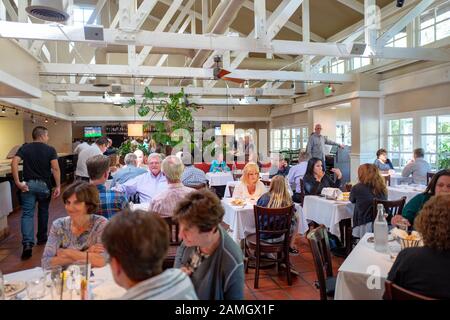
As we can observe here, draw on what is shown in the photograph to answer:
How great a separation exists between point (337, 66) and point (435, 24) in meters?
3.72

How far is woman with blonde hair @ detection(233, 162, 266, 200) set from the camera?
452 cm

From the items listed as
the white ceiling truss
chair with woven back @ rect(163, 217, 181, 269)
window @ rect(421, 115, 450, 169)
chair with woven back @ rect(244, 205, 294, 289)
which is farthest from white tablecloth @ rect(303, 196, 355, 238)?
window @ rect(421, 115, 450, 169)

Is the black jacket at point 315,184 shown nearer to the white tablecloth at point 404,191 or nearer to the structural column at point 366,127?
the white tablecloth at point 404,191

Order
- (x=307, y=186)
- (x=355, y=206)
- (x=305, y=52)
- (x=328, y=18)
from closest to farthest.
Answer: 1. (x=355, y=206)
2. (x=307, y=186)
3. (x=305, y=52)
4. (x=328, y=18)

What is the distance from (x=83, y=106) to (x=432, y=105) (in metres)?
12.7

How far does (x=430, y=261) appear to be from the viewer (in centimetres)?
160

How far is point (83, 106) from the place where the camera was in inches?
576

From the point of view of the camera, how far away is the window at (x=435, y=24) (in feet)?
22.8

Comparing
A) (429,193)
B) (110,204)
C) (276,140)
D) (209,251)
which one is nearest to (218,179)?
(110,204)

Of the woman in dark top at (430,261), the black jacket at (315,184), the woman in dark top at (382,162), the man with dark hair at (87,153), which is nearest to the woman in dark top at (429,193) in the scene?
the woman in dark top at (430,261)

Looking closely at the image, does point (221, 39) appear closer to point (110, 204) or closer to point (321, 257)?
point (110, 204)

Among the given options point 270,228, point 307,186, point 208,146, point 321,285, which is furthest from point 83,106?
point 321,285

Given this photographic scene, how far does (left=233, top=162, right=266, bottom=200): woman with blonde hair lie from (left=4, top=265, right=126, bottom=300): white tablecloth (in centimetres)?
274

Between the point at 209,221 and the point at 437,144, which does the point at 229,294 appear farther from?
the point at 437,144
